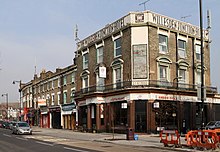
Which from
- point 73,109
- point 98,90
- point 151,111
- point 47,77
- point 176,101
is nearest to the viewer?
point 151,111

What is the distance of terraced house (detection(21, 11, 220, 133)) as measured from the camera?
36.4 metres

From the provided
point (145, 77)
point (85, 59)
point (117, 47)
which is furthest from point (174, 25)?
point (85, 59)

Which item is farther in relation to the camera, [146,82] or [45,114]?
[45,114]

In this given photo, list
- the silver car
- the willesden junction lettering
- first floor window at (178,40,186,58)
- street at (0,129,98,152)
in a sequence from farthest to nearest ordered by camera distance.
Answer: first floor window at (178,40,186,58), the silver car, the willesden junction lettering, street at (0,129,98,152)

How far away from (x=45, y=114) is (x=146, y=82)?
33215 millimetres

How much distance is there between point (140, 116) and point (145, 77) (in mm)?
4114

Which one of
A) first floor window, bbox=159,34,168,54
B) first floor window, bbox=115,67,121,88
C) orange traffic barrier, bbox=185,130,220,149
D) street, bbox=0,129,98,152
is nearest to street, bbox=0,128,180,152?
street, bbox=0,129,98,152

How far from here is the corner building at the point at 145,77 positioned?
119 feet

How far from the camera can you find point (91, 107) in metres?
42.9

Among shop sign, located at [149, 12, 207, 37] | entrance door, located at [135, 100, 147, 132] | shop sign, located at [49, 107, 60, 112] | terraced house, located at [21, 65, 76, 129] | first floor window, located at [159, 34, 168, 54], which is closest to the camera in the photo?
entrance door, located at [135, 100, 147, 132]

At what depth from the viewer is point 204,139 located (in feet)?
62.4

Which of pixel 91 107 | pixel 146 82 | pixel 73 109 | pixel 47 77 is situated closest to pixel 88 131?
pixel 91 107

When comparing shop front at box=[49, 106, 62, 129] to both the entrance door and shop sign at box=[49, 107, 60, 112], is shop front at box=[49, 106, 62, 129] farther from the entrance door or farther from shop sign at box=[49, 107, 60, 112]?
the entrance door

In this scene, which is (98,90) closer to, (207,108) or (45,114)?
(207,108)
